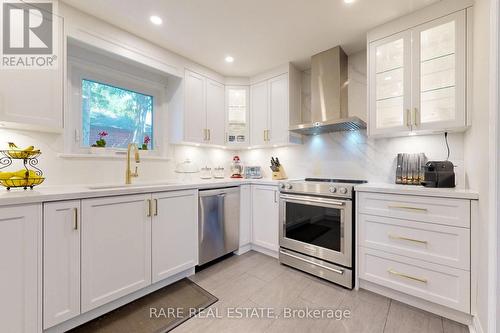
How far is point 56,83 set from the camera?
1.64 meters

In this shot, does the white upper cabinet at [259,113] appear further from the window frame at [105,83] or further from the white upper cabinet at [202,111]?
the window frame at [105,83]

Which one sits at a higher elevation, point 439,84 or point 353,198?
point 439,84

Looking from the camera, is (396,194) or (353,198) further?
(353,198)

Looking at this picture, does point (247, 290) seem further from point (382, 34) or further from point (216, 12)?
point (382, 34)

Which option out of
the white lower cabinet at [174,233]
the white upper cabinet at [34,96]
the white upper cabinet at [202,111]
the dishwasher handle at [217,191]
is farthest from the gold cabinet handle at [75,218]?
the white upper cabinet at [202,111]

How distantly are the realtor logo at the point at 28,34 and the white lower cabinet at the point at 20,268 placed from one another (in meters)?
1.08

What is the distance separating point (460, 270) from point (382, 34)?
2077 mm

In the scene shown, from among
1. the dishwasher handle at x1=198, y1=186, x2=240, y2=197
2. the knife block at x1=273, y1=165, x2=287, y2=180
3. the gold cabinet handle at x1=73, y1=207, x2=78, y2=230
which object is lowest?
the gold cabinet handle at x1=73, y1=207, x2=78, y2=230

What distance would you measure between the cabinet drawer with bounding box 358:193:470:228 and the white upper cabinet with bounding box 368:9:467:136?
2.08 feet

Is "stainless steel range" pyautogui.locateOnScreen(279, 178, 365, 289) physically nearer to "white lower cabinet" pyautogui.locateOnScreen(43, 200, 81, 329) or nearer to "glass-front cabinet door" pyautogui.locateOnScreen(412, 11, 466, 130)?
"glass-front cabinet door" pyautogui.locateOnScreen(412, 11, 466, 130)

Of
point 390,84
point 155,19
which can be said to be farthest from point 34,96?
point 390,84

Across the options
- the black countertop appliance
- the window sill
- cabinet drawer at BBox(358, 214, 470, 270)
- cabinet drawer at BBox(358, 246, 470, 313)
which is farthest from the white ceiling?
cabinet drawer at BBox(358, 246, 470, 313)

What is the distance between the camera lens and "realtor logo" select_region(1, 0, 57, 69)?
145 centimetres

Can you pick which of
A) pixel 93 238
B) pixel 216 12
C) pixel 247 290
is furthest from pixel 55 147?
pixel 247 290
